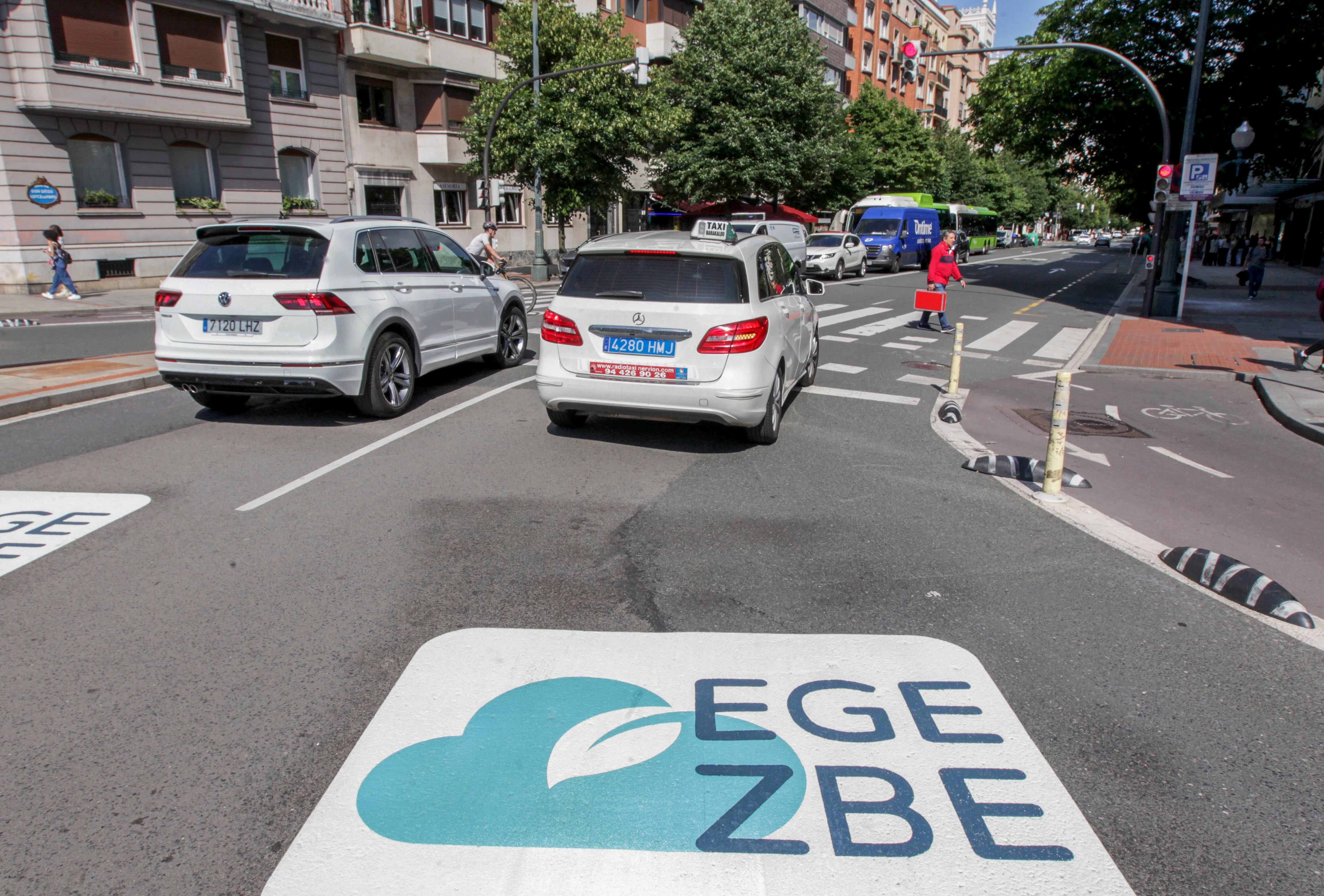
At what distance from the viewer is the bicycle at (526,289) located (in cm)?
1311

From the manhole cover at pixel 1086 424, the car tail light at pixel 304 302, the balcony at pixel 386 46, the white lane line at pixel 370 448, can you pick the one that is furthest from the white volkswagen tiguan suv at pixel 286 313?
the balcony at pixel 386 46

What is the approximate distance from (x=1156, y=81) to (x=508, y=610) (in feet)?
98.8

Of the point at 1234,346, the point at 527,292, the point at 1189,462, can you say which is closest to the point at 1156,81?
the point at 1234,346

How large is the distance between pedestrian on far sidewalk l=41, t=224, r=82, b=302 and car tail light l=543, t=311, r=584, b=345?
Answer: 18079mm

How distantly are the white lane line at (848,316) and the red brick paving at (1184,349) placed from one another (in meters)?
4.77

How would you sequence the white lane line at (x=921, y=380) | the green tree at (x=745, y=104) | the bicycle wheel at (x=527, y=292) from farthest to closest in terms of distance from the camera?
the green tree at (x=745, y=104) → the bicycle wheel at (x=527, y=292) → the white lane line at (x=921, y=380)

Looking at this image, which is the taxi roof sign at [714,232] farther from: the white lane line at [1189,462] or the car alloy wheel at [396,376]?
the white lane line at [1189,462]

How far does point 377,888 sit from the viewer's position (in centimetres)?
247

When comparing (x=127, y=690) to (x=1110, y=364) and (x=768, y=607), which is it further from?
(x=1110, y=364)

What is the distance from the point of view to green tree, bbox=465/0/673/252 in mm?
25891

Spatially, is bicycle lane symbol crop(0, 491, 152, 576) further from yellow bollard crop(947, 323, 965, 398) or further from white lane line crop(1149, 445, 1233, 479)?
white lane line crop(1149, 445, 1233, 479)

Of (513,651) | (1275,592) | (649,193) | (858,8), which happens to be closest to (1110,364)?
(1275,592)

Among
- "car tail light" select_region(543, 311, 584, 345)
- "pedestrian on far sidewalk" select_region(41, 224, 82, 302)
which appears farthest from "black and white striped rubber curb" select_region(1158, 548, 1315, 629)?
"pedestrian on far sidewalk" select_region(41, 224, 82, 302)

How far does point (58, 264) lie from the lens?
20.1m
